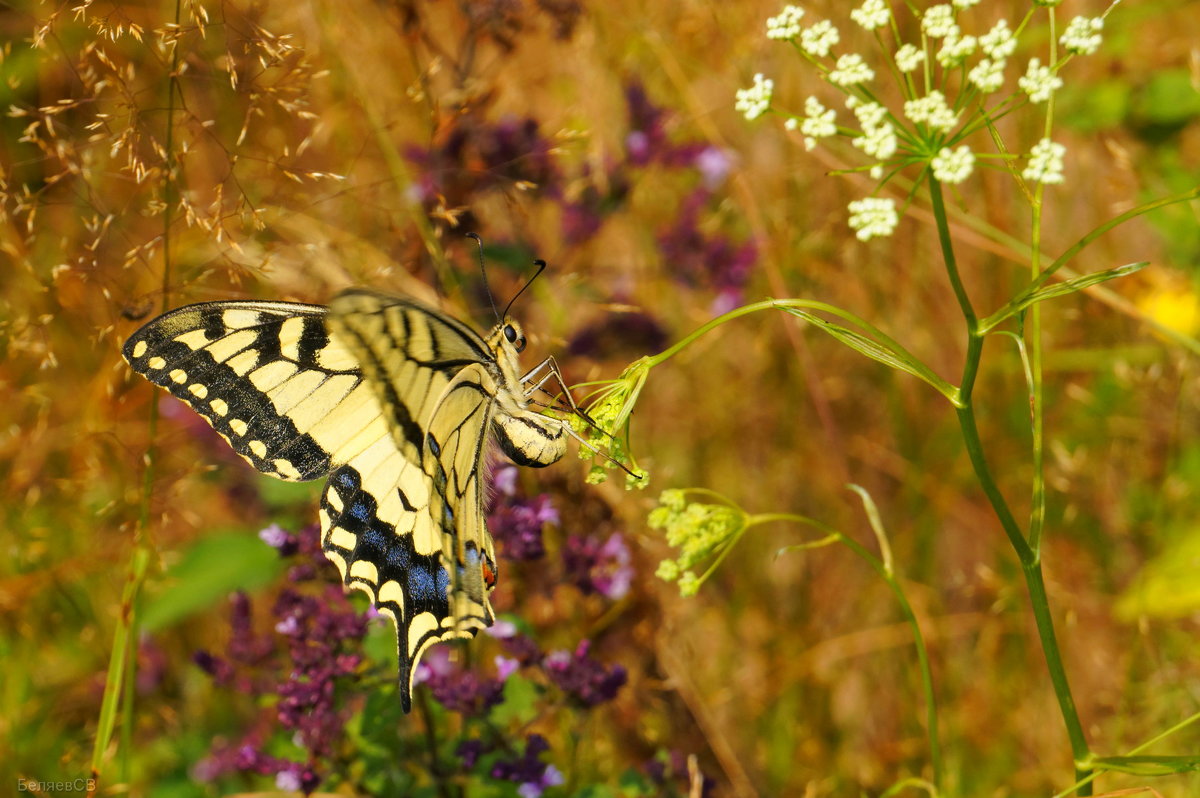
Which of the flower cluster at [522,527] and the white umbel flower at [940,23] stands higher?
the white umbel flower at [940,23]

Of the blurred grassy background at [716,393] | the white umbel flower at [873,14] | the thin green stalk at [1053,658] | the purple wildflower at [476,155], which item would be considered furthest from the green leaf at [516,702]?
the white umbel flower at [873,14]

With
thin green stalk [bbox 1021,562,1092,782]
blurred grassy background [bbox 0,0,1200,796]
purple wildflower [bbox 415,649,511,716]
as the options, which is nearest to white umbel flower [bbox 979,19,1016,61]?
thin green stalk [bbox 1021,562,1092,782]

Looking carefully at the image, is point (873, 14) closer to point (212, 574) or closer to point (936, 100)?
point (936, 100)

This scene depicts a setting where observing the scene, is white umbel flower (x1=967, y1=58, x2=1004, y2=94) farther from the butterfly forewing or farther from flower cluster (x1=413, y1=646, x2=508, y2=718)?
flower cluster (x1=413, y1=646, x2=508, y2=718)

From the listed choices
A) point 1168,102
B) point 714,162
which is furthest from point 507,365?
point 1168,102

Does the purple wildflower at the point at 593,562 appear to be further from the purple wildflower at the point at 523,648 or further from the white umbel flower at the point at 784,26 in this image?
the white umbel flower at the point at 784,26

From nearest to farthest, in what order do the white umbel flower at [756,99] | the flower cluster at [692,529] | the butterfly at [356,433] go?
the white umbel flower at [756,99] → the flower cluster at [692,529] → the butterfly at [356,433]
